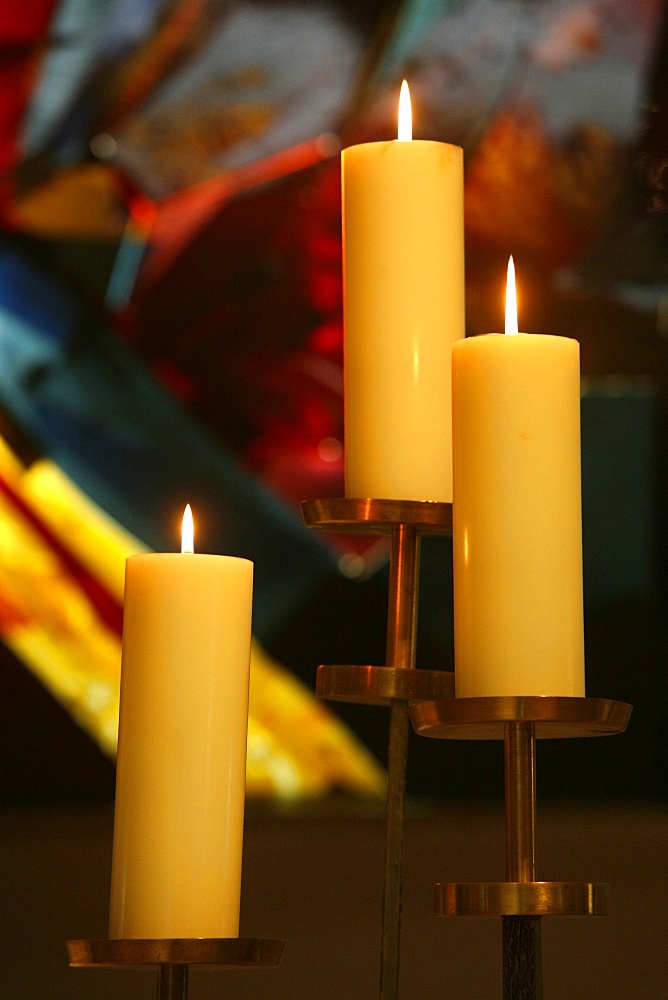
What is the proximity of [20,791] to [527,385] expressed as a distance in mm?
1097

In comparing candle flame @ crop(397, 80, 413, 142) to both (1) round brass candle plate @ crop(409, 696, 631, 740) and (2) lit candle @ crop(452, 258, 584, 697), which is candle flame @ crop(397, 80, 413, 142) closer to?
(2) lit candle @ crop(452, 258, 584, 697)

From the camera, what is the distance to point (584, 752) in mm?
1471

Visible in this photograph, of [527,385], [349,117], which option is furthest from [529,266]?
[527,385]

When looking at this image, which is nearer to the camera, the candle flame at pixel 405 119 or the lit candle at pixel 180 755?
the lit candle at pixel 180 755

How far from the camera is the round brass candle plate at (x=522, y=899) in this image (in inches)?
18.2

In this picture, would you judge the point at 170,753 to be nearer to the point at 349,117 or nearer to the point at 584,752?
the point at 584,752

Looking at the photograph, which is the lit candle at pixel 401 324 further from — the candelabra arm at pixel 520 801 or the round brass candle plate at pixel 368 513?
the candelabra arm at pixel 520 801

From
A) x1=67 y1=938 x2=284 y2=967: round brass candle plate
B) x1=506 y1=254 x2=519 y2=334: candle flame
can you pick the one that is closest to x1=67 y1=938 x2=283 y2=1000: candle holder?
x1=67 y1=938 x2=284 y2=967: round brass candle plate

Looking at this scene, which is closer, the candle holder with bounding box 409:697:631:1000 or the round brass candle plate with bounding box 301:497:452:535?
the candle holder with bounding box 409:697:631:1000

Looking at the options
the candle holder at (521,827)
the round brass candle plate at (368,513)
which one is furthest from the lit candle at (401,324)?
the candle holder at (521,827)

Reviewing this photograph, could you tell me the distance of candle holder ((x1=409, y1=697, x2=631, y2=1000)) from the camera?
465 mm

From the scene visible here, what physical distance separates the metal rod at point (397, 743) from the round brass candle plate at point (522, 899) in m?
0.11

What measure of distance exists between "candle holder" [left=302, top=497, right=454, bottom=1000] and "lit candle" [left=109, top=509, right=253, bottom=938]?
0.07 m

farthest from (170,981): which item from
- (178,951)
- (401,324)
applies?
(401,324)
